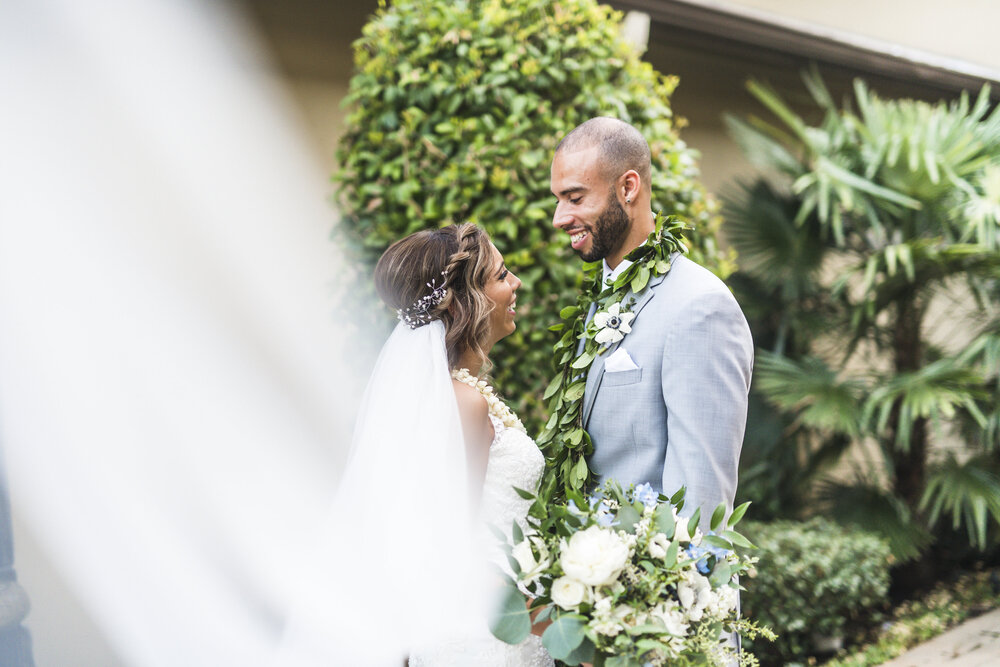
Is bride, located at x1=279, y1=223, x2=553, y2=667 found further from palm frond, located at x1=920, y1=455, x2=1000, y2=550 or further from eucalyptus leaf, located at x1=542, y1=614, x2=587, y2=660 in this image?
palm frond, located at x1=920, y1=455, x2=1000, y2=550

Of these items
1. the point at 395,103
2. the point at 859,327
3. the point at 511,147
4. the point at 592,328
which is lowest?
the point at 859,327

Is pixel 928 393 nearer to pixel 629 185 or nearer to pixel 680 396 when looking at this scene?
pixel 629 185

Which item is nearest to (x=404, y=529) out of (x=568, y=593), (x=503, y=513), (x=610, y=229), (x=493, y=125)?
(x=503, y=513)

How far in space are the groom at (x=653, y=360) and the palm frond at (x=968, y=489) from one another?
10.8 feet

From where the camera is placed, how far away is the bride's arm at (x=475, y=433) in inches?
91.3

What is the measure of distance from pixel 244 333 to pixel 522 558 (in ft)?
8.45

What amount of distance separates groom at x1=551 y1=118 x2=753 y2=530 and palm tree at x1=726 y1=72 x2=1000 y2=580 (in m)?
2.87

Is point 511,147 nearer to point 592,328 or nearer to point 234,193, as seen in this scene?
point 592,328

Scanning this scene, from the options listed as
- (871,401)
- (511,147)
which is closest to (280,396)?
(511,147)

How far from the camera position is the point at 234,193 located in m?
4.29

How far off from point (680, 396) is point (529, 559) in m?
0.60

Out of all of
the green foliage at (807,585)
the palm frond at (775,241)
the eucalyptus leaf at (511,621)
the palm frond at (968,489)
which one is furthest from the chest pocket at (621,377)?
the palm frond at (775,241)

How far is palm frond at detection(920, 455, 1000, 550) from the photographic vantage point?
484 cm

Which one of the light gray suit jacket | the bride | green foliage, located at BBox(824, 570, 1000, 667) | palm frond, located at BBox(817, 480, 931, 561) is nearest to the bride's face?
the bride
